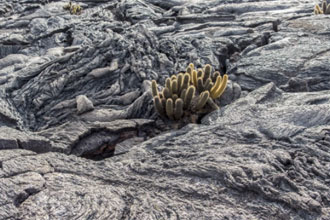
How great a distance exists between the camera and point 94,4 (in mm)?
20938

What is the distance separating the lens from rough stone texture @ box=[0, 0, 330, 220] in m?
4.00

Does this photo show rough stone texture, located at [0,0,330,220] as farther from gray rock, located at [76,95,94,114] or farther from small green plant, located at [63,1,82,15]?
small green plant, located at [63,1,82,15]

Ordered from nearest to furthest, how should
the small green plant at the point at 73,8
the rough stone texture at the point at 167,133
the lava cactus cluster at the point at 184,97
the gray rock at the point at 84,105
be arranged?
the rough stone texture at the point at 167,133
the lava cactus cluster at the point at 184,97
the gray rock at the point at 84,105
the small green plant at the point at 73,8

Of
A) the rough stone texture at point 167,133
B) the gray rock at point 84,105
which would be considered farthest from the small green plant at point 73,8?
the gray rock at point 84,105

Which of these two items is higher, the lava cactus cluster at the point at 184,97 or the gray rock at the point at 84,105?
the lava cactus cluster at the point at 184,97

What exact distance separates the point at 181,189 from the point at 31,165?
6.29 feet

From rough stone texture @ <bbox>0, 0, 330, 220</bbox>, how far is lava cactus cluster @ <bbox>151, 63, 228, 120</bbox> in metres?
0.33

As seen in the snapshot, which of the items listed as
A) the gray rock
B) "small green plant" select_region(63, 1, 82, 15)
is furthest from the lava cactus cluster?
"small green plant" select_region(63, 1, 82, 15)

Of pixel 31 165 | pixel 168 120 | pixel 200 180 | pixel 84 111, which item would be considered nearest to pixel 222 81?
pixel 168 120

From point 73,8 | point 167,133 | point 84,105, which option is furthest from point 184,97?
point 73,8

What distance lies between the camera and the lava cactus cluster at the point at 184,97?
7082 millimetres

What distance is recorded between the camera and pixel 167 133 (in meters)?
6.18

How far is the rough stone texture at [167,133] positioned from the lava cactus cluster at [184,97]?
1.07ft

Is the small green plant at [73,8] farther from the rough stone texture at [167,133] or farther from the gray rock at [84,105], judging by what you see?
the gray rock at [84,105]
